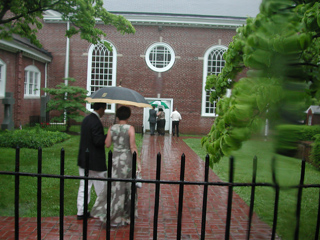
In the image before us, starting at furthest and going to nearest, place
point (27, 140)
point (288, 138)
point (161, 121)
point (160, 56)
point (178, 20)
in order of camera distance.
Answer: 1. point (160, 56)
2. point (178, 20)
3. point (161, 121)
4. point (27, 140)
5. point (288, 138)

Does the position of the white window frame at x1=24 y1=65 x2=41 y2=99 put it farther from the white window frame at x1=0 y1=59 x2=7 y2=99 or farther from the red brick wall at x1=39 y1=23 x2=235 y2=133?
the white window frame at x1=0 y1=59 x2=7 y2=99

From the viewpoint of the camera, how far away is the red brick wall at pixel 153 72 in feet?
65.8

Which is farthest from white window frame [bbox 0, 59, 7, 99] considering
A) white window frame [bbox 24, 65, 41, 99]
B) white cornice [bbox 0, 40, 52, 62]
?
white window frame [bbox 24, 65, 41, 99]

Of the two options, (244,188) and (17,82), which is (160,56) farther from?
(244,188)

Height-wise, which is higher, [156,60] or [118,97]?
[156,60]

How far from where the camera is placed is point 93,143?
14.2 feet

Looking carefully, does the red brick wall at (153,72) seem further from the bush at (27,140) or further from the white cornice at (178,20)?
the bush at (27,140)

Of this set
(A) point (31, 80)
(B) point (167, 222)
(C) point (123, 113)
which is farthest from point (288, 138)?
(A) point (31, 80)

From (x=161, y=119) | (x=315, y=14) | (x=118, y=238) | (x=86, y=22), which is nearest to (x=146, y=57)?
(x=161, y=119)

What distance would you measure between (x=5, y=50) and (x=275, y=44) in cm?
1733

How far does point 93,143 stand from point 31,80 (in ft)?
53.5

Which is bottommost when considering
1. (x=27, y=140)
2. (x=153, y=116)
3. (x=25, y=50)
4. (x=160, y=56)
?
(x=27, y=140)

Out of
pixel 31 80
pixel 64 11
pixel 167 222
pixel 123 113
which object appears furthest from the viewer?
pixel 31 80

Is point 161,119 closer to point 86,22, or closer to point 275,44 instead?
point 86,22
